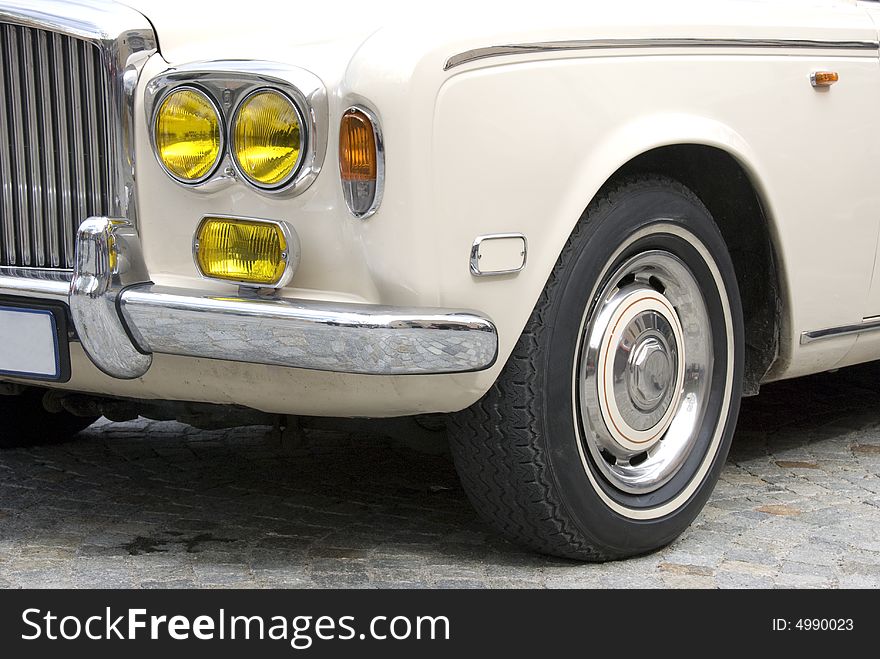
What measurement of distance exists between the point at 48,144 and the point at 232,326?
0.68 m

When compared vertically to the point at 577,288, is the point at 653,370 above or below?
below

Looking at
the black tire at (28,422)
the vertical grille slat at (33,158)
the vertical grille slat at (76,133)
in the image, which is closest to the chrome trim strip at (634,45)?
the vertical grille slat at (76,133)

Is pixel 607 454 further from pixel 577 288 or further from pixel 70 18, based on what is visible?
pixel 70 18

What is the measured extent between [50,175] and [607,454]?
1433mm

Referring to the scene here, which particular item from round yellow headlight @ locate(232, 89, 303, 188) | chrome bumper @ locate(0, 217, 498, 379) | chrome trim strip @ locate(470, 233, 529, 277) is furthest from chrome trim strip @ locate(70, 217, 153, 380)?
chrome trim strip @ locate(470, 233, 529, 277)

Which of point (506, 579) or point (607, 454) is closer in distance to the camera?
point (506, 579)

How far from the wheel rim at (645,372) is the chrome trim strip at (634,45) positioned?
19.0 inches

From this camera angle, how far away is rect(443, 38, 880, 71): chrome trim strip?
102 inches

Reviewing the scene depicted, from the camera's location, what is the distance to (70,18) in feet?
9.18

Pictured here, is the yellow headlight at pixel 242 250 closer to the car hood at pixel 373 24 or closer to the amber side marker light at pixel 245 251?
the amber side marker light at pixel 245 251

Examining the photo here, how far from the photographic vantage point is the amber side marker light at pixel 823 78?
10.9 feet

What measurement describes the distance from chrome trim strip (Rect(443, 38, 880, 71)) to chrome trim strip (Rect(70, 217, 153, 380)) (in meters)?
0.76

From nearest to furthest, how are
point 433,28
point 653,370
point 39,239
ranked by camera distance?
point 433,28 → point 39,239 → point 653,370

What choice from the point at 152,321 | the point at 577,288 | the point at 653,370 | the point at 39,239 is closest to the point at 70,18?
the point at 39,239
